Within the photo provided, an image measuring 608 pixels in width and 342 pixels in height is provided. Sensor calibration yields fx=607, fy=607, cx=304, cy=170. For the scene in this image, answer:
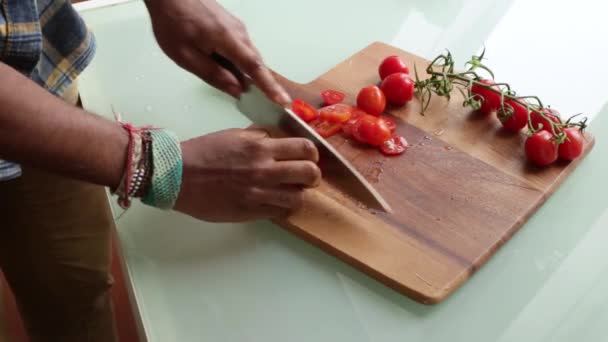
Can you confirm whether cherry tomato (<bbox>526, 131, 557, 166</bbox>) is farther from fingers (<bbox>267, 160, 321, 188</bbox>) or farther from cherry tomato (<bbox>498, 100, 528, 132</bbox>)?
fingers (<bbox>267, 160, 321, 188</bbox>)

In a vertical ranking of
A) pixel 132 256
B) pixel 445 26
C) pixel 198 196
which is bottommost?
pixel 132 256

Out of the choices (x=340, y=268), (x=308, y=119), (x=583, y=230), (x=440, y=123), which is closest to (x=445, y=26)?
(x=440, y=123)

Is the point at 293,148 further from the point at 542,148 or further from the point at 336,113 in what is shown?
the point at 542,148

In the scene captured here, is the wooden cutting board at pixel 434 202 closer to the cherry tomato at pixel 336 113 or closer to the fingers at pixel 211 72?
the cherry tomato at pixel 336 113

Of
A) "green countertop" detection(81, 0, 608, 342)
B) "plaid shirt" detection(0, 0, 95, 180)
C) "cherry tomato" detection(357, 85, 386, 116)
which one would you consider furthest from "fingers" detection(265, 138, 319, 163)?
"plaid shirt" detection(0, 0, 95, 180)

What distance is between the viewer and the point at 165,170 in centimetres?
74

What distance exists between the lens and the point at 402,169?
911 millimetres

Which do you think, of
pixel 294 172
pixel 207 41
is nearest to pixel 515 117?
pixel 294 172

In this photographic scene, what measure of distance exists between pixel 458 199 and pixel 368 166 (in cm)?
14

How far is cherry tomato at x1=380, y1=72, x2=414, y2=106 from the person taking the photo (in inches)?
40.0

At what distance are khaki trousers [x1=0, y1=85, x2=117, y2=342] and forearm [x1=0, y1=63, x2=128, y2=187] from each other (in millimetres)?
250

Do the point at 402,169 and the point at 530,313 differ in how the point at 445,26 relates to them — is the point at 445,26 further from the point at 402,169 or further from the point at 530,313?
the point at 530,313

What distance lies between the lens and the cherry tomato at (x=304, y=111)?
3.25 ft

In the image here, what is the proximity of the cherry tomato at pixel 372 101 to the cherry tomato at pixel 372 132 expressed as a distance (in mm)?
51
